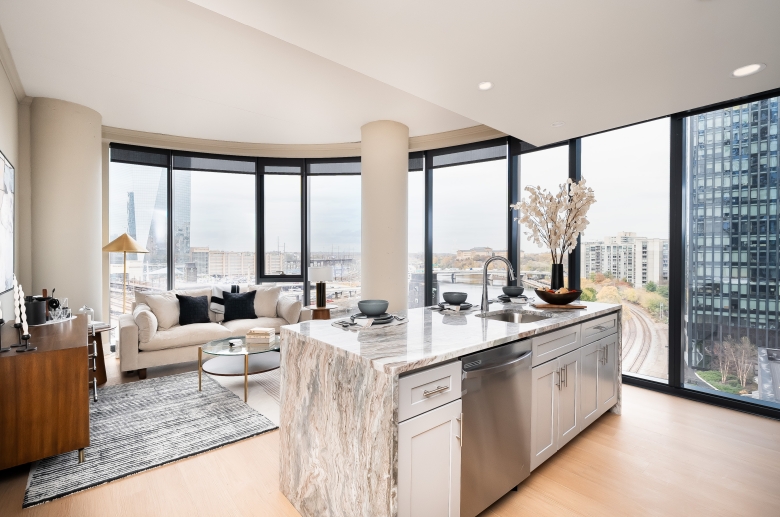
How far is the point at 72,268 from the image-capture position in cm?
406

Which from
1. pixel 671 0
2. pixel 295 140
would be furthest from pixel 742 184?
pixel 295 140

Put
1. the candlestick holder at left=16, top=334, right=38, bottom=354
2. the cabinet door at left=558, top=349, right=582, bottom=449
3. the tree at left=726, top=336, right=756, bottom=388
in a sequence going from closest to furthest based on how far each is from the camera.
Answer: the candlestick holder at left=16, top=334, right=38, bottom=354 → the cabinet door at left=558, top=349, right=582, bottom=449 → the tree at left=726, top=336, right=756, bottom=388

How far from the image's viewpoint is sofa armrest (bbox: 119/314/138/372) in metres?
3.68

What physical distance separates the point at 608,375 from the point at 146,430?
341 cm

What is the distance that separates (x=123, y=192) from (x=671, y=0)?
578cm

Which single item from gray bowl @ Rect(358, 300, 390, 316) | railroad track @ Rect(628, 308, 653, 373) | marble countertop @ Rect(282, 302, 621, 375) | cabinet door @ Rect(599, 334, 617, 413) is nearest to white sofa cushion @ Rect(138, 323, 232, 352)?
marble countertop @ Rect(282, 302, 621, 375)

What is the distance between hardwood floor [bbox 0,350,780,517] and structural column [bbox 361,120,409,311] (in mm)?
2292

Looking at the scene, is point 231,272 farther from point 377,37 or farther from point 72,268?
point 377,37

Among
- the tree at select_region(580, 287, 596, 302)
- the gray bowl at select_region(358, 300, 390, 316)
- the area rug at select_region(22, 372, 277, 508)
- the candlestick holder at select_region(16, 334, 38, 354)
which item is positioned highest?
the gray bowl at select_region(358, 300, 390, 316)

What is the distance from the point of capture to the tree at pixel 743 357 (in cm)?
306

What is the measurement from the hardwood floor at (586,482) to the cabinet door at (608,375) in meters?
0.20

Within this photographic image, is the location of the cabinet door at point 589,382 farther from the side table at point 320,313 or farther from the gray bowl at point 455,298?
the side table at point 320,313

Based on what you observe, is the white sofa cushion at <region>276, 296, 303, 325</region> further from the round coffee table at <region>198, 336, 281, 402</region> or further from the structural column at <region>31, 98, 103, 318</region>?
the structural column at <region>31, 98, 103, 318</region>

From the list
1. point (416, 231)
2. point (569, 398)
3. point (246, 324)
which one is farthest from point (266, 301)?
point (569, 398)
